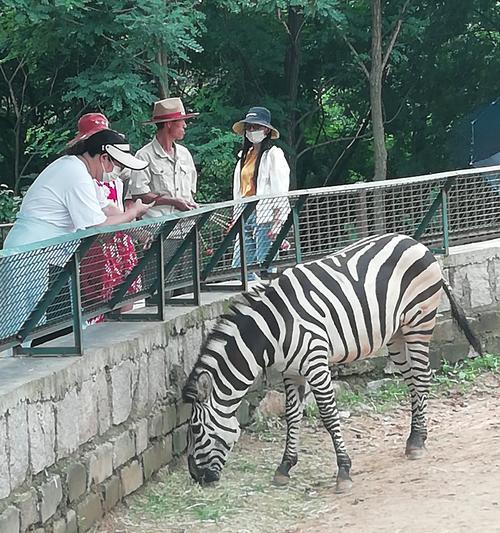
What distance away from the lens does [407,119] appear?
14.5 metres

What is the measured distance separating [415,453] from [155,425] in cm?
160

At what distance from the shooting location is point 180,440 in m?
6.26

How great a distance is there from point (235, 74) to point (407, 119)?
2.73 m

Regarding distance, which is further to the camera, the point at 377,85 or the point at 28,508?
the point at 377,85

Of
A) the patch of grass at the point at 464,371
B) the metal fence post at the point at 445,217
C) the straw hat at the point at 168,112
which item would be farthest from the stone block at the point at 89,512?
the metal fence post at the point at 445,217

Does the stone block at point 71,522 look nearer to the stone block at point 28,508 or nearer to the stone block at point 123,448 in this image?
the stone block at point 28,508

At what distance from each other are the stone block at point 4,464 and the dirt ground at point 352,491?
903 millimetres

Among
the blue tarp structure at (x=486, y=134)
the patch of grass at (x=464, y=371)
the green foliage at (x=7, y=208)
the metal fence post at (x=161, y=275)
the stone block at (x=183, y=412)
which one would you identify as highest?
the blue tarp structure at (x=486, y=134)

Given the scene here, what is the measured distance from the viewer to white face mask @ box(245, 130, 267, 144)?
293 inches

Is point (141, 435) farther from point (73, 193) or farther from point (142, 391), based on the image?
point (73, 193)

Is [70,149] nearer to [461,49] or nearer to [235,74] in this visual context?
[235,74]

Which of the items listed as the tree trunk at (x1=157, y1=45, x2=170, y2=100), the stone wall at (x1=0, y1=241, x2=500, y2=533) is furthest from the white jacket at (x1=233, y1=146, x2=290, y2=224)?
the tree trunk at (x1=157, y1=45, x2=170, y2=100)

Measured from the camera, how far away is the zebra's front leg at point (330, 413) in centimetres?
585

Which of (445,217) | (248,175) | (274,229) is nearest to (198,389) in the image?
(274,229)
